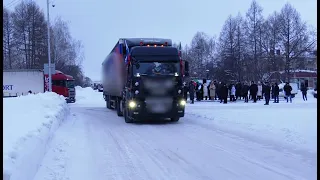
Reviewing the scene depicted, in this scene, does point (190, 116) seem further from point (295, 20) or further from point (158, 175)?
point (295, 20)

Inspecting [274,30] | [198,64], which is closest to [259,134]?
[274,30]

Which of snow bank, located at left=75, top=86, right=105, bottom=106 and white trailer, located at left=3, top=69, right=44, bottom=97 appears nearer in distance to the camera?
white trailer, located at left=3, top=69, right=44, bottom=97

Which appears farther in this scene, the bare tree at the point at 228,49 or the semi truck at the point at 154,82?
the bare tree at the point at 228,49

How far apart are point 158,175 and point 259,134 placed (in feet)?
19.6

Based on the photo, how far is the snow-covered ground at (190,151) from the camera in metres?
7.04

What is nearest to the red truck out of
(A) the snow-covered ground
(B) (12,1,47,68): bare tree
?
(B) (12,1,47,68): bare tree

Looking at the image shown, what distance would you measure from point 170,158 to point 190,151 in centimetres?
100

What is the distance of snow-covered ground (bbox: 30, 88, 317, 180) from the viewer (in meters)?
7.04

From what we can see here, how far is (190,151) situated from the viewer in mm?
9336

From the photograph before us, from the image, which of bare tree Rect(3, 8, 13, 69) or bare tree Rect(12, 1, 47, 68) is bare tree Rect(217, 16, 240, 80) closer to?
bare tree Rect(12, 1, 47, 68)

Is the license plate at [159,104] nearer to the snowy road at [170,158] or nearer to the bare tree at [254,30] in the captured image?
the snowy road at [170,158]

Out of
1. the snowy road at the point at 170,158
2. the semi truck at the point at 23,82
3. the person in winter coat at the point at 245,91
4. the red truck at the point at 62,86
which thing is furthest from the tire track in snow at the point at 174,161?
the red truck at the point at 62,86

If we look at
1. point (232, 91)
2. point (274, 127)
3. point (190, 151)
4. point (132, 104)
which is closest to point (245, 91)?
point (232, 91)

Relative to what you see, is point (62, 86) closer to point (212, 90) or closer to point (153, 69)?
point (212, 90)
